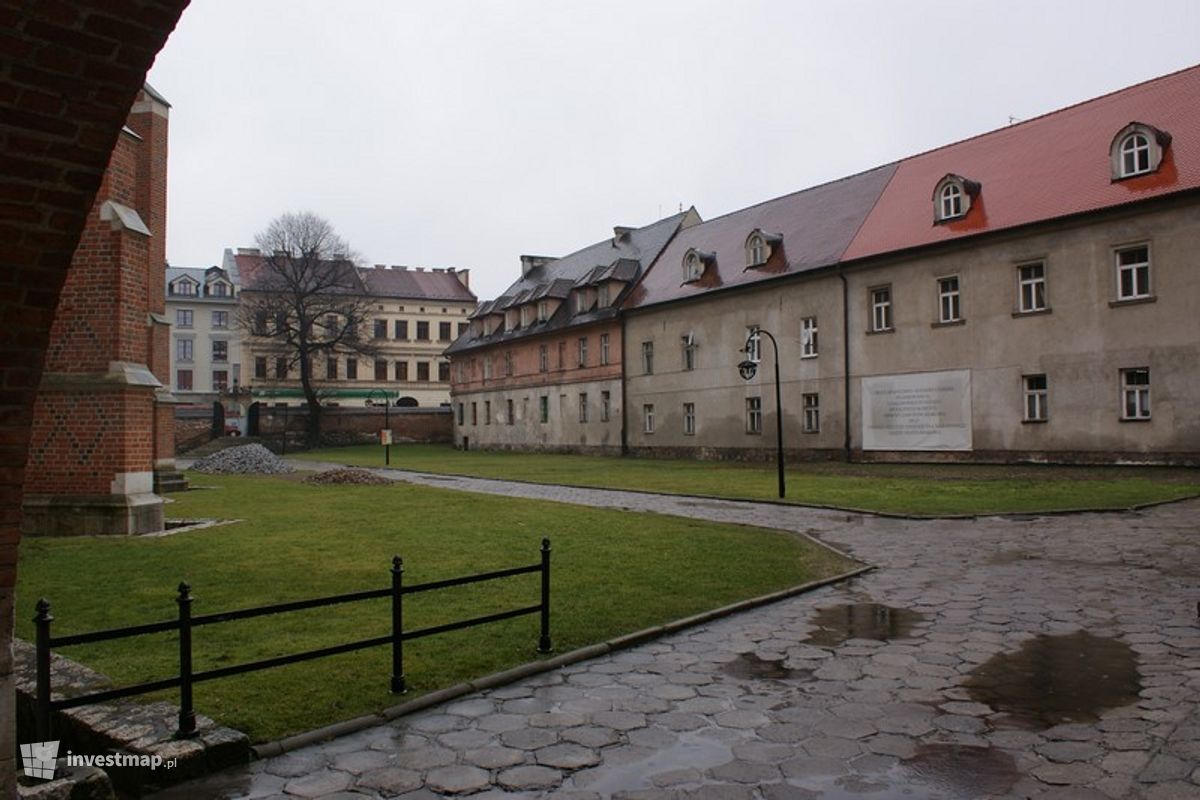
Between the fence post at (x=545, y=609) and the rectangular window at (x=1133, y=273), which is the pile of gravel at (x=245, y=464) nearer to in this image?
the fence post at (x=545, y=609)

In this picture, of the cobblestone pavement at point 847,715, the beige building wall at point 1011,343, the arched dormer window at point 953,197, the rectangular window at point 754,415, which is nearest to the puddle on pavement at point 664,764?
the cobblestone pavement at point 847,715

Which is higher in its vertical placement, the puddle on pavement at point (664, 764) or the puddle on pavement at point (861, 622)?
the puddle on pavement at point (861, 622)

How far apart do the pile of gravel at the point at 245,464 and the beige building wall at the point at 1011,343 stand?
1830cm

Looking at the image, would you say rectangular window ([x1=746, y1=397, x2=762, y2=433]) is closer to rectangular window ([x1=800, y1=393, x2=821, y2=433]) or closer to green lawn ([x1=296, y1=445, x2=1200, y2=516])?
green lawn ([x1=296, y1=445, x2=1200, y2=516])

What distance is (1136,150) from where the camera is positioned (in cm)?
2373

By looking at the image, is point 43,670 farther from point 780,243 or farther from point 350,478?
point 780,243

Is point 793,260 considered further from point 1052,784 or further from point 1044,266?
point 1052,784

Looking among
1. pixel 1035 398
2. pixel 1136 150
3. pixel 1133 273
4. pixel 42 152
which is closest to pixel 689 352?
pixel 1035 398

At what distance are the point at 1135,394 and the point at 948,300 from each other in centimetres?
644

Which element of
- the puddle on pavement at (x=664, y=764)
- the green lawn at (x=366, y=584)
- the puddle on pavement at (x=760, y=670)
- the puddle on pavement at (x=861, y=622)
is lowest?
the puddle on pavement at (x=664, y=764)

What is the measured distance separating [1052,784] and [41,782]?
16.6 ft

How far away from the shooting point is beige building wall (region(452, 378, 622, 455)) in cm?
4412

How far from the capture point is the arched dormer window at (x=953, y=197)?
→ 2797 centimetres

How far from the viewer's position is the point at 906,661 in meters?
6.70
